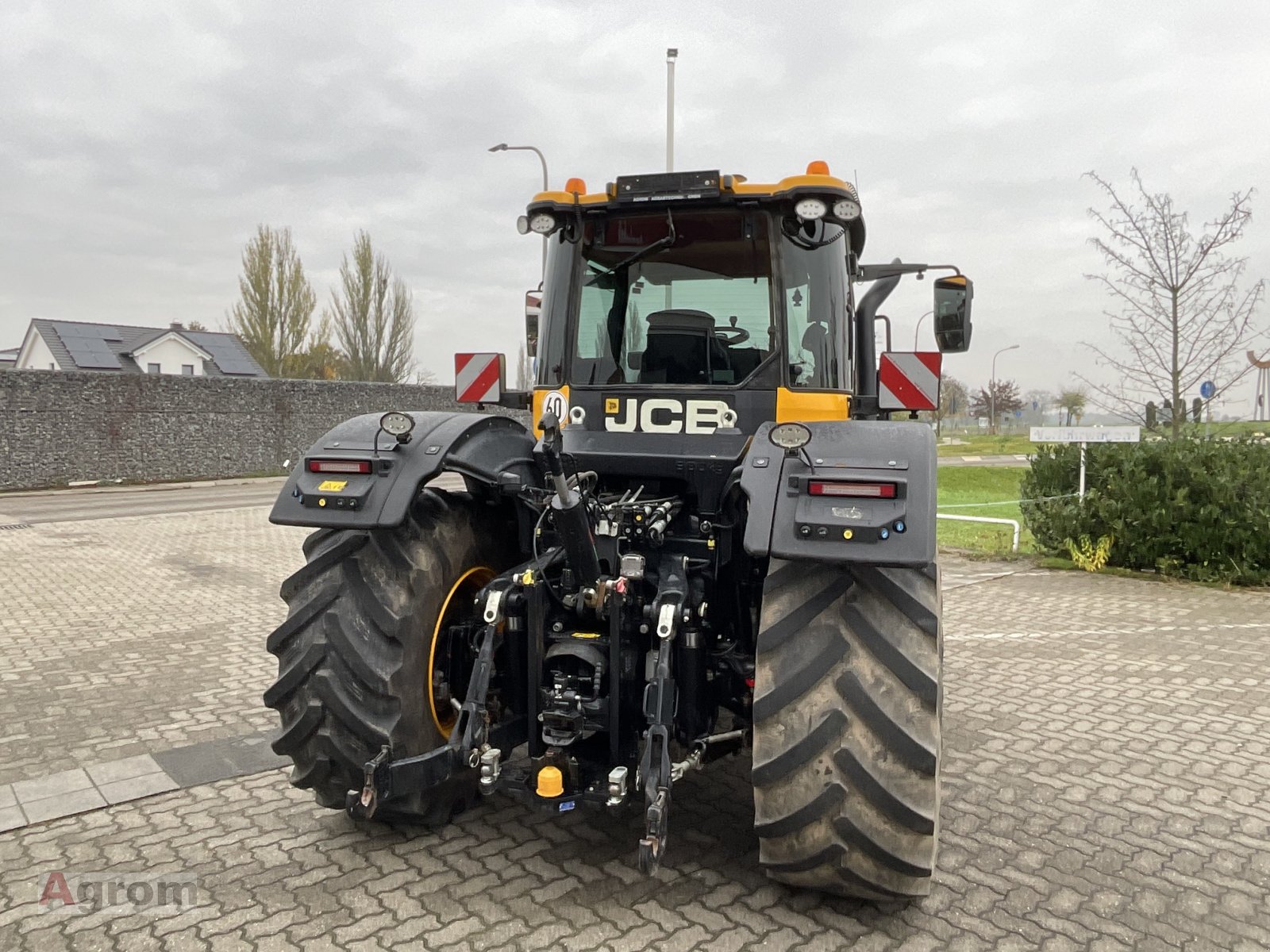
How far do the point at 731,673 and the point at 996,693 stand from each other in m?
3.07

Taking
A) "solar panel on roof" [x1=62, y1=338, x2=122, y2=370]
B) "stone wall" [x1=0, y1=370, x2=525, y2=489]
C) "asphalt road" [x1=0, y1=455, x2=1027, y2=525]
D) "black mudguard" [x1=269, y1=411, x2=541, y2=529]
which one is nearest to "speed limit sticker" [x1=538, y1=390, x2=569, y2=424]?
"black mudguard" [x1=269, y1=411, x2=541, y2=529]

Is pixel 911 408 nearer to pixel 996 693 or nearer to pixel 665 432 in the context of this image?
pixel 665 432

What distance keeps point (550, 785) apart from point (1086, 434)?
8763 mm

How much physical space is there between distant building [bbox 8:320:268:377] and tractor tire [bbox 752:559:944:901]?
132 feet

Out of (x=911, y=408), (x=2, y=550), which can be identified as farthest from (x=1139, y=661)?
(x=2, y=550)

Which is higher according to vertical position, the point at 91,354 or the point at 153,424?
the point at 91,354

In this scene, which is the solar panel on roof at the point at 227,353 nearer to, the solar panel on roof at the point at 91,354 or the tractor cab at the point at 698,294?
the solar panel on roof at the point at 91,354

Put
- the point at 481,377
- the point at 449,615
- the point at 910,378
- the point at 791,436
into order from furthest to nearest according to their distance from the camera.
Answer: the point at 481,377, the point at 910,378, the point at 449,615, the point at 791,436

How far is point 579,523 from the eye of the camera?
10.2 feet

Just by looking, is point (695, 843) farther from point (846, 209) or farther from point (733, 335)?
point (846, 209)

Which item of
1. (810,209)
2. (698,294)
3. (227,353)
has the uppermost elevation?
(227,353)

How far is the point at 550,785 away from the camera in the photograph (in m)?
3.05

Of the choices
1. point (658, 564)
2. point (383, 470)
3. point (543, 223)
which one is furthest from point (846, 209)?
point (383, 470)

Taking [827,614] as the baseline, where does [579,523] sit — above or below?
above
